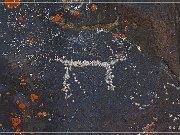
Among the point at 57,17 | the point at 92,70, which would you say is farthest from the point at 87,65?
the point at 57,17

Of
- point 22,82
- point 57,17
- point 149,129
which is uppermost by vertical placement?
point 57,17

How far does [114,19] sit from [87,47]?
231 millimetres

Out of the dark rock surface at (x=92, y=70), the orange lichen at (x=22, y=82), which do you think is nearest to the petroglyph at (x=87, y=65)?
the dark rock surface at (x=92, y=70)

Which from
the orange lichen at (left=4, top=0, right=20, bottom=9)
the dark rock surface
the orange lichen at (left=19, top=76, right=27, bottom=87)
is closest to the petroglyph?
the dark rock surface

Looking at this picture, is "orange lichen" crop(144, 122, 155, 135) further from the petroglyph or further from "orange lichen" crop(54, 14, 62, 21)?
"orange lichen" crop(54, 14, 62, 21)

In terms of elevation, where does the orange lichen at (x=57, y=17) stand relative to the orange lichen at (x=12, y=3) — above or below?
below

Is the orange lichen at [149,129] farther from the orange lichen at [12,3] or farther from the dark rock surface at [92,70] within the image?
the orange lichen at [12,3]

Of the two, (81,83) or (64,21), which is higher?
(64,21)

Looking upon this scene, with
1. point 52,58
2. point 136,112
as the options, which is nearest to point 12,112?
point 52,58

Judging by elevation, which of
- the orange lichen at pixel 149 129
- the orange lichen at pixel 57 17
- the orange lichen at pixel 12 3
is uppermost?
the orange lichen at pixel 12 3

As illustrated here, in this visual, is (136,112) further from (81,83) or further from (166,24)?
(166,24)

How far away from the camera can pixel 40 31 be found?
2428 mm

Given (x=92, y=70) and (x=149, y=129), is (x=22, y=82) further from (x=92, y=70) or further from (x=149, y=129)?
(x=149, y=129)

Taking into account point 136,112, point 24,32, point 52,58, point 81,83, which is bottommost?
point 136,112
